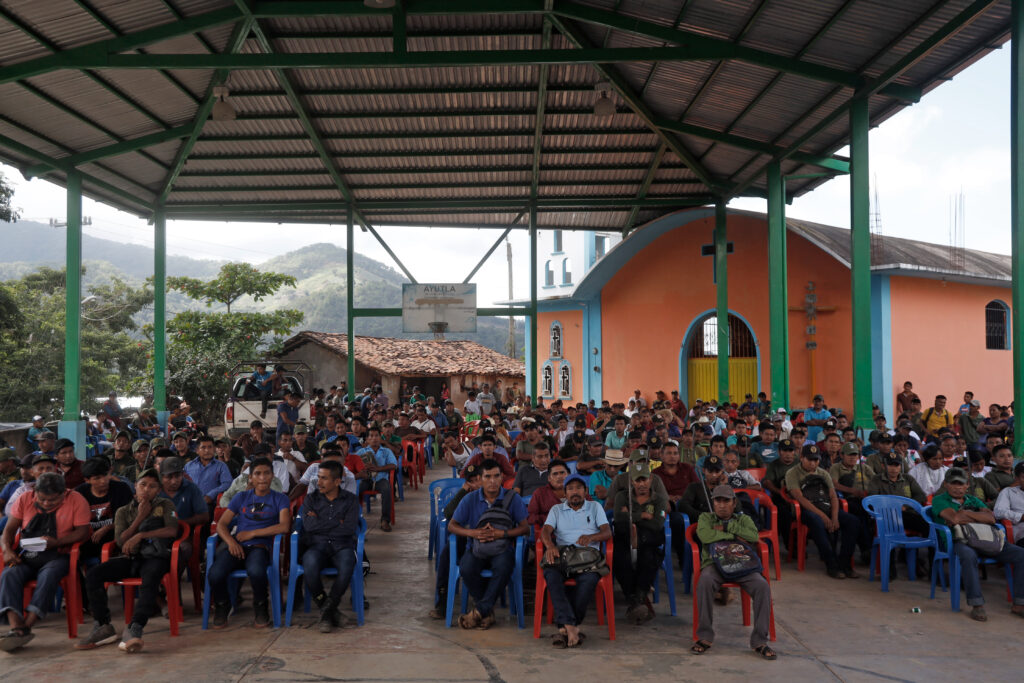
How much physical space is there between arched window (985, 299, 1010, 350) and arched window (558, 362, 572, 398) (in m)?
10.9

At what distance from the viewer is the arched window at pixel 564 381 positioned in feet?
76.6

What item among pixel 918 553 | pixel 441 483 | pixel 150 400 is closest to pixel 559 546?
pixel 441 483

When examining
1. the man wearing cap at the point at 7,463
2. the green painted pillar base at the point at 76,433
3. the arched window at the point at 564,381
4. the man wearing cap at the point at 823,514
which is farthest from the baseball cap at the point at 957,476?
the arched window at the point at 564,381

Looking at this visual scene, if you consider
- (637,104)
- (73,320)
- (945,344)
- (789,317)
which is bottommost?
(945,344)

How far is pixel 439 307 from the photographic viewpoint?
61.7 ft

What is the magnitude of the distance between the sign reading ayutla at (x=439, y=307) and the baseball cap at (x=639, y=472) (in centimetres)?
1255

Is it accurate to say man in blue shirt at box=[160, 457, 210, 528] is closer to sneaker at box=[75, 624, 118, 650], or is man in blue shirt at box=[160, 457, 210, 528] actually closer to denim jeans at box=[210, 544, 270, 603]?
denim jeans at box=[210, 544, 270, 603]

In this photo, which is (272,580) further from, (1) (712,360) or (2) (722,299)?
(1) (712,360)

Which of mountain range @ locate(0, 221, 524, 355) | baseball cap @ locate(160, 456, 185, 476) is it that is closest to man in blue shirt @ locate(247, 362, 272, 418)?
baseball cap @ locate(160, 456, 185, 476)

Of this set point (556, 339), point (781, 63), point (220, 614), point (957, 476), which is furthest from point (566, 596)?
point (556, 339)

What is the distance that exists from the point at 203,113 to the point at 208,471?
29.7ft

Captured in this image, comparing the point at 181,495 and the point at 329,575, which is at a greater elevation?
the point at 181,495

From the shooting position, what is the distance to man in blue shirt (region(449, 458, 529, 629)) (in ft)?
18.5

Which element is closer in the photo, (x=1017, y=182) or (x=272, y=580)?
(x=272, y=580)
